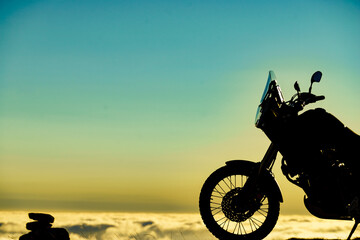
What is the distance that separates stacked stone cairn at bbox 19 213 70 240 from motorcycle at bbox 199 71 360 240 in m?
2.26

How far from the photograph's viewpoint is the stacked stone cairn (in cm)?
660

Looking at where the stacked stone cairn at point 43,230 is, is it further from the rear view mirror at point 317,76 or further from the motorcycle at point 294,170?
the rear view mirror at point 317,76

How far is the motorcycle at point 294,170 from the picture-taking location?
607cm

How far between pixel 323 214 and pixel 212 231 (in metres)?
1.76

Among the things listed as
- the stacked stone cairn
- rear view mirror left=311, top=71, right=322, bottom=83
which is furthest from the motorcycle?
the stacked stone cairn

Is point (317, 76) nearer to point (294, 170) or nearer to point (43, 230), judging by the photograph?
point (294, 170)

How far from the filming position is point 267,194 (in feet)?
22.6

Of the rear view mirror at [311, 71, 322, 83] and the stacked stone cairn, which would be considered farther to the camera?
the stacked stone cairn

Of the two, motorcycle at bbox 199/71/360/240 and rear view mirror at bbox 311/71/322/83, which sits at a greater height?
rear view mirror at bbox 311/71/322/83

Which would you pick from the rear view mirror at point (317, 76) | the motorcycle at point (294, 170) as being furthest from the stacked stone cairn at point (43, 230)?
the rear view mirror at point (317, 76)

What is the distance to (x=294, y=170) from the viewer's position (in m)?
6.41

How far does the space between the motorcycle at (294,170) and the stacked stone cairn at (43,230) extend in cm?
226

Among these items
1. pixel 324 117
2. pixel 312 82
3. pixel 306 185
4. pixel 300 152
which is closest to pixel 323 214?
pixel 306 185

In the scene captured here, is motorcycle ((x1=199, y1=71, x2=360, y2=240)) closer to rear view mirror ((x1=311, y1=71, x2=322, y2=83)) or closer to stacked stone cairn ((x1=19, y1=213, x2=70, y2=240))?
rear view mirror ((x1=311, y1=71, x2=322, y2=83))
